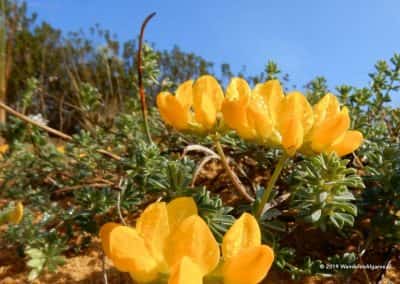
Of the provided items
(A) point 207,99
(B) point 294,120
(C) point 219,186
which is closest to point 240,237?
(B) point 294,120

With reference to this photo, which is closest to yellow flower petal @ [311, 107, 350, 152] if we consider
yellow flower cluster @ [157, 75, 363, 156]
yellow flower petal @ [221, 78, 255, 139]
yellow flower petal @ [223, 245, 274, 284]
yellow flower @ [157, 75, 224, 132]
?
yellow flower cluster @ [157, 75, 363, 156]

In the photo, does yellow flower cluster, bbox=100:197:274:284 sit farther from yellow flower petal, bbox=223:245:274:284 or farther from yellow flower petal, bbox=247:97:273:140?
yellow flower petal, bbox=247:97:273:140

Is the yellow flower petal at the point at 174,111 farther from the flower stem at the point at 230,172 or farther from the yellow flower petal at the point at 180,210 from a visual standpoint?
the yellow flower petal at the point at 180,210

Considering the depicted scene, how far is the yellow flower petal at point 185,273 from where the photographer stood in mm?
453

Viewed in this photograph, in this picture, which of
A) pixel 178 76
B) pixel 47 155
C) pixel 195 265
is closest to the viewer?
pixel 195 265

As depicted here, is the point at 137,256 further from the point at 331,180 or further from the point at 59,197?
the point at 59,197

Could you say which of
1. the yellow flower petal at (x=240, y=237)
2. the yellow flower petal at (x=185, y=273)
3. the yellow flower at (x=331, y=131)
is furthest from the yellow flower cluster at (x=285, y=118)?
the yellow flower petal at (x=185, y=273)

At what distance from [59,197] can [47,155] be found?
22cm

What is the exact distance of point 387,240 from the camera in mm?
1043

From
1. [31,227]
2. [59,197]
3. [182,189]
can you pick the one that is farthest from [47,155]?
[182,189]

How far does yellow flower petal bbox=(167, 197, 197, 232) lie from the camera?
1.91 ft

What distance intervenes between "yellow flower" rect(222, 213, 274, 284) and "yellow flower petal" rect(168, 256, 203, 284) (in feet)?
0.17

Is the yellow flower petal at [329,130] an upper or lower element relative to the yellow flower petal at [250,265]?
upper

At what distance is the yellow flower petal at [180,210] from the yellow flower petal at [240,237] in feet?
0.21
